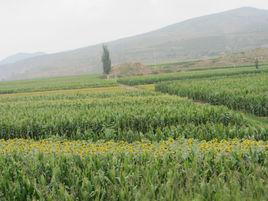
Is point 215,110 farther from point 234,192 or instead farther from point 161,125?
point 234,192

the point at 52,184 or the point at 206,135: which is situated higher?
the point at 52,184

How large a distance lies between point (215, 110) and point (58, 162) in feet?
34.5

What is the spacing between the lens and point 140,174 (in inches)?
305

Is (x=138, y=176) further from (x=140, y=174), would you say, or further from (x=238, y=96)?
(x=238, y=96)

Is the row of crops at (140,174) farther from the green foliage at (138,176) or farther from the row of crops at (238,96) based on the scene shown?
the row of crops at (238,96)

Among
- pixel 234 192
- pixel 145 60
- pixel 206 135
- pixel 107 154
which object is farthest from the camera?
pixel 145 60

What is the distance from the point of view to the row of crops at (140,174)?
667cm

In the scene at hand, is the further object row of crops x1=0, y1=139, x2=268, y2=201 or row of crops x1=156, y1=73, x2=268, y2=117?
row of crops x1=156, y1=73, x2=268, y2=117

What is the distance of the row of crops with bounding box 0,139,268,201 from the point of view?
263 inches

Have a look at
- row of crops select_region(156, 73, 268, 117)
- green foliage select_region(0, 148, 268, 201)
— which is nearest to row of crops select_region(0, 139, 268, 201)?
green foliage select_region(0, 148, 268, 201)

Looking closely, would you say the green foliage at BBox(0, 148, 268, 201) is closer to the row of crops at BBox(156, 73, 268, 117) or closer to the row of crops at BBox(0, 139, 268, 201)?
the row of crops at BBox(0, 139, 268, 201)

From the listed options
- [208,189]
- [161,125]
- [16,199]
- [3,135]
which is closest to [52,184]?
[16,199]

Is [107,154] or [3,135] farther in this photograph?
[3,135]

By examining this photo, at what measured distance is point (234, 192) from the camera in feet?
20.6
